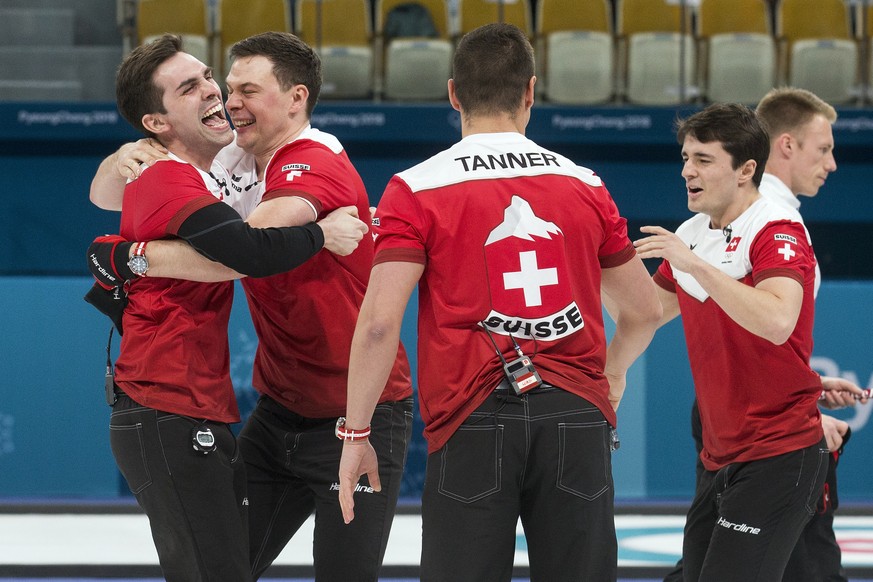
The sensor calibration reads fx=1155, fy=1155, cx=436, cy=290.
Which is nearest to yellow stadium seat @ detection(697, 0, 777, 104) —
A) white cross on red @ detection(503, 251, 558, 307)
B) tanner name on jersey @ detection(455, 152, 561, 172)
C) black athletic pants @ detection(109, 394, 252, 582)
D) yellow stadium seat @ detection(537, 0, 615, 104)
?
yellow stadium seat @ detection(537, 0, 615, 104)

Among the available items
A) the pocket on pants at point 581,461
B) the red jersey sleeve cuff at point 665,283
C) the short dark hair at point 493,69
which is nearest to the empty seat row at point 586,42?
the red jersey sleeve cuff at point 665,283

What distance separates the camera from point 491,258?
8.88ft

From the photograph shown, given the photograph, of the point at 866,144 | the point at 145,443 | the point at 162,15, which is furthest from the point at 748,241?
the point at 162,15

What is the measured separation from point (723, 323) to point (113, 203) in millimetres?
1877

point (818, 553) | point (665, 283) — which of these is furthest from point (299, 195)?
point (818, 553)

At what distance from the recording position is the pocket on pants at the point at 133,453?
9.89 feet

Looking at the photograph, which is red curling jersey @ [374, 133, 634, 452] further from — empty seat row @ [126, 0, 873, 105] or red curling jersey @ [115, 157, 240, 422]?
empty seat row @ [126, 0, 873, 105]

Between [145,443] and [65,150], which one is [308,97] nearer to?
[145,443]

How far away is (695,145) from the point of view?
11.8ft

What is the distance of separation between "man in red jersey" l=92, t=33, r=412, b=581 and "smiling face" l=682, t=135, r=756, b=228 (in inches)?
40.8

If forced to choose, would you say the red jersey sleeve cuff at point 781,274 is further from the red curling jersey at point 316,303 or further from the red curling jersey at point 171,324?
the red curling jersey at point 171,324

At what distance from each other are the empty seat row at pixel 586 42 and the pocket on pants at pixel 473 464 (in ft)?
25.5

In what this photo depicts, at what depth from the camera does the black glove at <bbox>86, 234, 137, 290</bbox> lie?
3068 mm

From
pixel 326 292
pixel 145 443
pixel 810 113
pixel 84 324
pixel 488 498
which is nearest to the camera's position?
pixel 488 498
